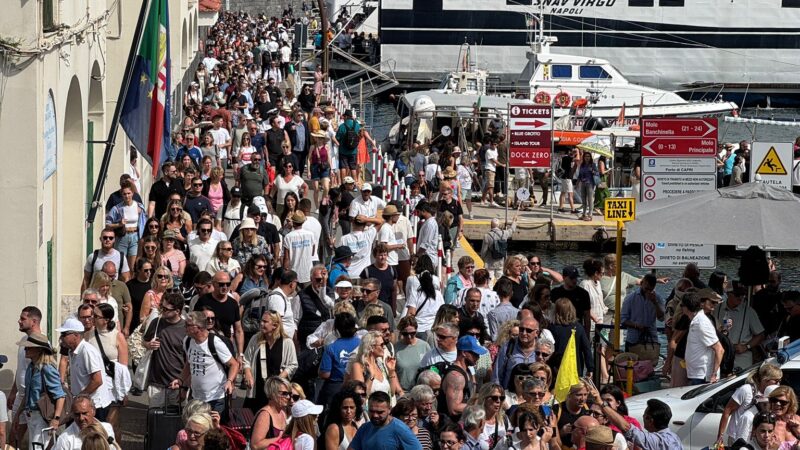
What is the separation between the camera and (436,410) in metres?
11.6

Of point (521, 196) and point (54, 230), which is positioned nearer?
point (54, 230)

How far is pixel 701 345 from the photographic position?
14430 millimetres

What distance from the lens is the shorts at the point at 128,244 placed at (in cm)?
1677

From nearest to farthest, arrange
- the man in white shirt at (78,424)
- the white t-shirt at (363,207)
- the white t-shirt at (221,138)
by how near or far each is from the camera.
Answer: the man in white shirt at (78,424), the white t-shirt at (363,207), the white t-shirt at (221,138)

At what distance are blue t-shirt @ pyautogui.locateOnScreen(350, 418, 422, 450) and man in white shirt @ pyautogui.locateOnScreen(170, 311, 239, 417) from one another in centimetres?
234

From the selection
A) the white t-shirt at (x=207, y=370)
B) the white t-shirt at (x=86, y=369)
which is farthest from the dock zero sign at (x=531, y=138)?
the white t-shirt at (x=86, y=369)

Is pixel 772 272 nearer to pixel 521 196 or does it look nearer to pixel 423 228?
pixel 423 228

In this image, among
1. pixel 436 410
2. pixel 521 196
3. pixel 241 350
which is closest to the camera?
pixel 436 410

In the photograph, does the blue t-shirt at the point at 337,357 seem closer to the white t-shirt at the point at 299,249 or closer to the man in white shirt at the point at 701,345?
the man in white shirt at the point at 701,345

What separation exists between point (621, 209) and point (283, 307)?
13.4 feet

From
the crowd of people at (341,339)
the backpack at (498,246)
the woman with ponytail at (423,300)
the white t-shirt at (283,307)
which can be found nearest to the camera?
the crowd of people at (341,339)

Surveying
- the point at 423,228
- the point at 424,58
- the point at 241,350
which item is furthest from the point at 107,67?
the point at 424,58

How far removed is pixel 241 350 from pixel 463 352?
221 cm

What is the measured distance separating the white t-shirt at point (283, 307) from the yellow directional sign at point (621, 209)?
3863 millimetres
